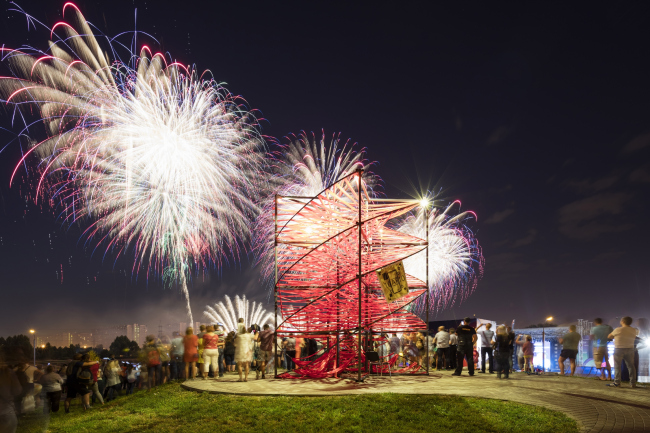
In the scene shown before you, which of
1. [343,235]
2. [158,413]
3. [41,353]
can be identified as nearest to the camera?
[158,413]

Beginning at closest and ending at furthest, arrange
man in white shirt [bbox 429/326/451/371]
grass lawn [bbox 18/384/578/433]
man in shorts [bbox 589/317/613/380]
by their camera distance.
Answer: grass lawn [bbox 18/384/578/433] → man in shorts [bbox 589/317/613/380] → man in white shirt [bbox 429/326/451/371]

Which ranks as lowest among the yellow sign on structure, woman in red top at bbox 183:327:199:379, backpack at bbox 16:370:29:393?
woman in red top at bbox 183:327:199:379

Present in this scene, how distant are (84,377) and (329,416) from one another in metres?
7.98

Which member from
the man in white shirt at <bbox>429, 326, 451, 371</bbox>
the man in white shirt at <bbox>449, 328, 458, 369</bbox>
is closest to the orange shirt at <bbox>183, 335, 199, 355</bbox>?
the man in white shirt at <bbox>429, 326, 451, 371</bbox>

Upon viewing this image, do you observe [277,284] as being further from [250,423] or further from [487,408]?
[487,408]

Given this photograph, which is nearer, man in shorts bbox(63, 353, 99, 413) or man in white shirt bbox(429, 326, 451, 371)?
man in shorts bbox(63, 353, 99, 413)

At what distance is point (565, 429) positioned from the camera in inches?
305

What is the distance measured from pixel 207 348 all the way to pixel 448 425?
27.8 feet

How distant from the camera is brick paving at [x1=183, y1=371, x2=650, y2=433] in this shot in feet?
27.6

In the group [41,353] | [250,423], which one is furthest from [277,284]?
[41,353]

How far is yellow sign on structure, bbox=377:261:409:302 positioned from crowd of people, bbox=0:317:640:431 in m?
2.30

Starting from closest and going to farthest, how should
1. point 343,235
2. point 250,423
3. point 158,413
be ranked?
point 250,423
point 158,413
point 343,235

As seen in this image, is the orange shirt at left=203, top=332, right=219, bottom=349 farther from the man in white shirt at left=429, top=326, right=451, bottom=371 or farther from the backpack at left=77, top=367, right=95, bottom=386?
the man in white shirt at left=429, top=326, right=451, bottom=371

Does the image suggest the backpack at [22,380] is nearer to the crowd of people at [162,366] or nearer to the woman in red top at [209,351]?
the crowd of people at [162,366]
